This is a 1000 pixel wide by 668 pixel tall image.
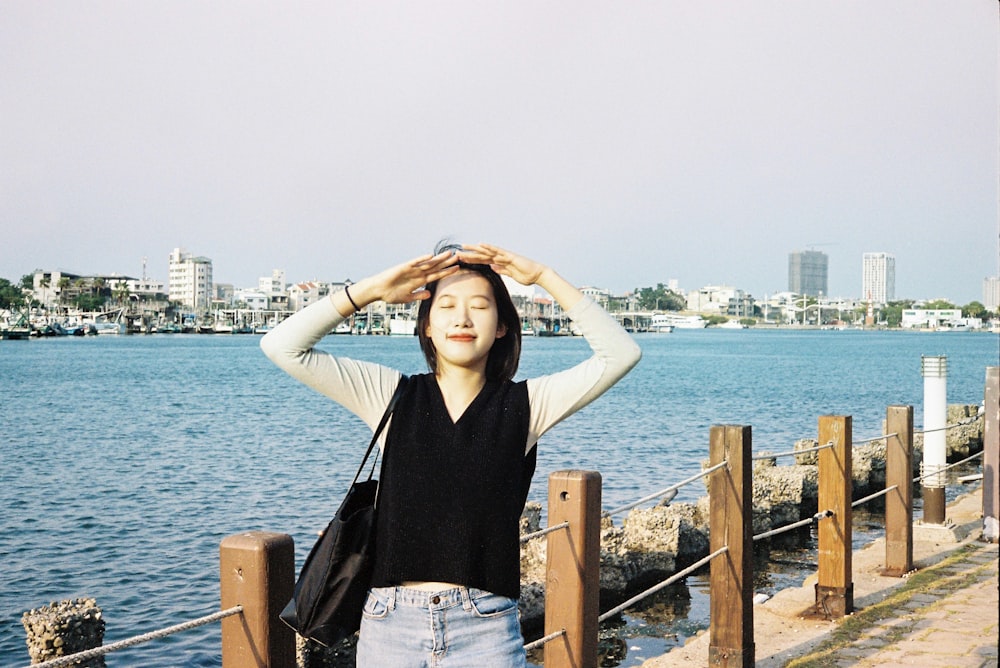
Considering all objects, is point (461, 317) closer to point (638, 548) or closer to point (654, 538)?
point (638, 548)

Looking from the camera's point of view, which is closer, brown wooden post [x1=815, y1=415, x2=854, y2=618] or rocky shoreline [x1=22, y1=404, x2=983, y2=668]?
brown wooden post [x1=815, y1=415, x2=854, y2=618]

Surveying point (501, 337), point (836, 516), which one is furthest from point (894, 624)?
point (501, 337)

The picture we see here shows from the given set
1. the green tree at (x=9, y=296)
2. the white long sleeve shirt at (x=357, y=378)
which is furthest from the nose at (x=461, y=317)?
the green tree at (x=9, y=296)

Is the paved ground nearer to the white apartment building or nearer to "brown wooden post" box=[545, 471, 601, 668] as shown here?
"brown wooden post" box=[545, 471, 601, 668]

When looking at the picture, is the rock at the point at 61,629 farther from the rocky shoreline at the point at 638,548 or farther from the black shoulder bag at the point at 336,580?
the black shoulder bag at the point at 336,580

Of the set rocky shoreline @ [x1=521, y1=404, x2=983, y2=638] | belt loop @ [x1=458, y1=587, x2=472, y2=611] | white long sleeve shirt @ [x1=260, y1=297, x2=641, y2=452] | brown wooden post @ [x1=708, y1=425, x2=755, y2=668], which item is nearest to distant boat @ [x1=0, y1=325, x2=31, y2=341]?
rocky shoreline @ [x1=521, y1=404, x2=983, y2=638]

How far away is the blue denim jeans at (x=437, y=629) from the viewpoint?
243 cm

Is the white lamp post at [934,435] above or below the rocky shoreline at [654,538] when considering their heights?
above

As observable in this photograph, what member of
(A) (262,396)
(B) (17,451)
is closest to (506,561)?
(B) (17,451)

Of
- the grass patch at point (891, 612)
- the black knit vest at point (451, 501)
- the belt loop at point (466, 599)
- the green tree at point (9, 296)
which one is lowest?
the grass patch at point (891, 612)

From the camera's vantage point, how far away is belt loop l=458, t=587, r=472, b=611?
7.98 ft

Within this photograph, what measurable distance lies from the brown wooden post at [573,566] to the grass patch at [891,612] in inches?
99.9

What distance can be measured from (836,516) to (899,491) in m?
1.31

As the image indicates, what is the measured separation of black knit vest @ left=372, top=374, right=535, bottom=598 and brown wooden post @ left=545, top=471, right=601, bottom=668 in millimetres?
902
